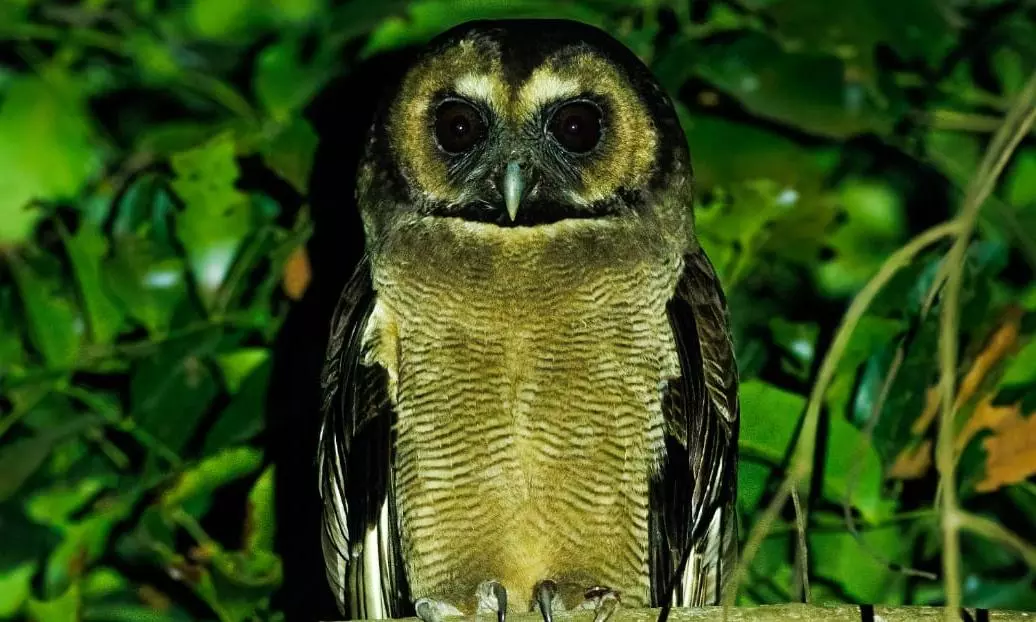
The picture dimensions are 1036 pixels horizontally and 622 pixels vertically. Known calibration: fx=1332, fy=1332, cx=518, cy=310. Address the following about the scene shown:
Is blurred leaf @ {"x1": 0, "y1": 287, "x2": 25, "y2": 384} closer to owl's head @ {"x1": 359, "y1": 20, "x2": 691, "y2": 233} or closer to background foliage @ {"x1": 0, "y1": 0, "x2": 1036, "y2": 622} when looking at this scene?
background foliage @ {"x1": 0, "y1": 0, "x2": 1036, "y2": 622}

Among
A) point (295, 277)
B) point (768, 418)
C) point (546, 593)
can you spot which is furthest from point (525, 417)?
point (295, 277)

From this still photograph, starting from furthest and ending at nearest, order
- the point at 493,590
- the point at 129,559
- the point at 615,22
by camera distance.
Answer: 1. the point at 615,22
2. the point at 129,559
3. the point at 493,590

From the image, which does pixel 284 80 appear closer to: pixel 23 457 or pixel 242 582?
pixel 23 457

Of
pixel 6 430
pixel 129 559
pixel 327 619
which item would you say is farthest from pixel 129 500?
pixel 327 619

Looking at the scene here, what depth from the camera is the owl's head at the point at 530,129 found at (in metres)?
2.42

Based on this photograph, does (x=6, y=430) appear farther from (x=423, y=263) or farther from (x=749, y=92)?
(x=749, y=92)

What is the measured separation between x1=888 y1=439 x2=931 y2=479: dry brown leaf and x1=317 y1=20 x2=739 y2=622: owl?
300 mm

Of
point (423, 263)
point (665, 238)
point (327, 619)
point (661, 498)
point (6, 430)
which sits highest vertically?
point (665, 238)

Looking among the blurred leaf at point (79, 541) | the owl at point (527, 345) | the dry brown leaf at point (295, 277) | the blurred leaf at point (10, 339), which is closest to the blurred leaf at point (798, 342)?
the owl at point (527, 345)

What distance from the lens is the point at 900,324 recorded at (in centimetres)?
247

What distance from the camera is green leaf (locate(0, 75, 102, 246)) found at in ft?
9.30

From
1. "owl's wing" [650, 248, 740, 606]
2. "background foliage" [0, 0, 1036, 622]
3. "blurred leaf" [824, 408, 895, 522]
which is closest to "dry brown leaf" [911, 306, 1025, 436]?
"background foliage" [0, 0, 1036, 622]

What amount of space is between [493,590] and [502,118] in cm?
86

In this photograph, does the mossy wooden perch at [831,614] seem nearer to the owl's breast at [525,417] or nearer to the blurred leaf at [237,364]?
the owl's breast at [525,417]
